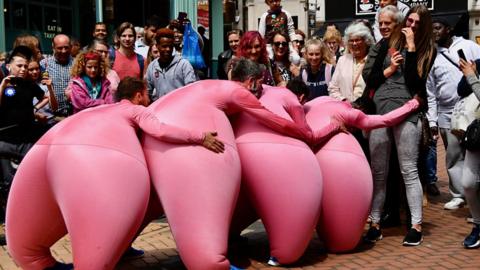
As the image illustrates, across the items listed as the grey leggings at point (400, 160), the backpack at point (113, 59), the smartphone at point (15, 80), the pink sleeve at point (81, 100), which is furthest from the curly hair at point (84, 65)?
the grey leggings at point (400, 160)

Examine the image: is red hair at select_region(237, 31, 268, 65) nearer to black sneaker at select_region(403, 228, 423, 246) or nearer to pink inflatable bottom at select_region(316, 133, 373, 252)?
pink inflatable bottom at select_region(316, 133, 373, 252)

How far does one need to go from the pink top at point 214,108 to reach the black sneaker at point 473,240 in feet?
6.36

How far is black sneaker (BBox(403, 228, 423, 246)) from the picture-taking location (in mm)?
5867

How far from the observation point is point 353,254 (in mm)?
5672

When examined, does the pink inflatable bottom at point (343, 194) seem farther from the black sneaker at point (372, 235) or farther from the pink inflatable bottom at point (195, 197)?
the pink inflatable bottom at point (195, 197)

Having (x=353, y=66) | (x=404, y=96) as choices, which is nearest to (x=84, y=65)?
(x=353, y=66)

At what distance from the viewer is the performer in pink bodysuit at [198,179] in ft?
14.7

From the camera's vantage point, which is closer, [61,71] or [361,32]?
[361,32]

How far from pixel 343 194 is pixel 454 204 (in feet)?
8.72

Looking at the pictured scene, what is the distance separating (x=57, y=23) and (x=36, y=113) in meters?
5.86

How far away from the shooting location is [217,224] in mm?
4539

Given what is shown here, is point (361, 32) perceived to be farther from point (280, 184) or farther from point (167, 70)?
point (280, 184)

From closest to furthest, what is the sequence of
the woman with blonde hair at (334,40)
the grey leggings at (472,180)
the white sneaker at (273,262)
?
the white sneaker at (273,262)
the grey leggings at (472,180)
the woman with blonde hair at (334,40)

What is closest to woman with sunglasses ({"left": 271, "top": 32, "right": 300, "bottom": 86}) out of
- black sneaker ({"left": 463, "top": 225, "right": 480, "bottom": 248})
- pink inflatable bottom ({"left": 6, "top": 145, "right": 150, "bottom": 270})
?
black sneaker ({"left": 463, "top": 225, "right": 480, "bottom": 248})
